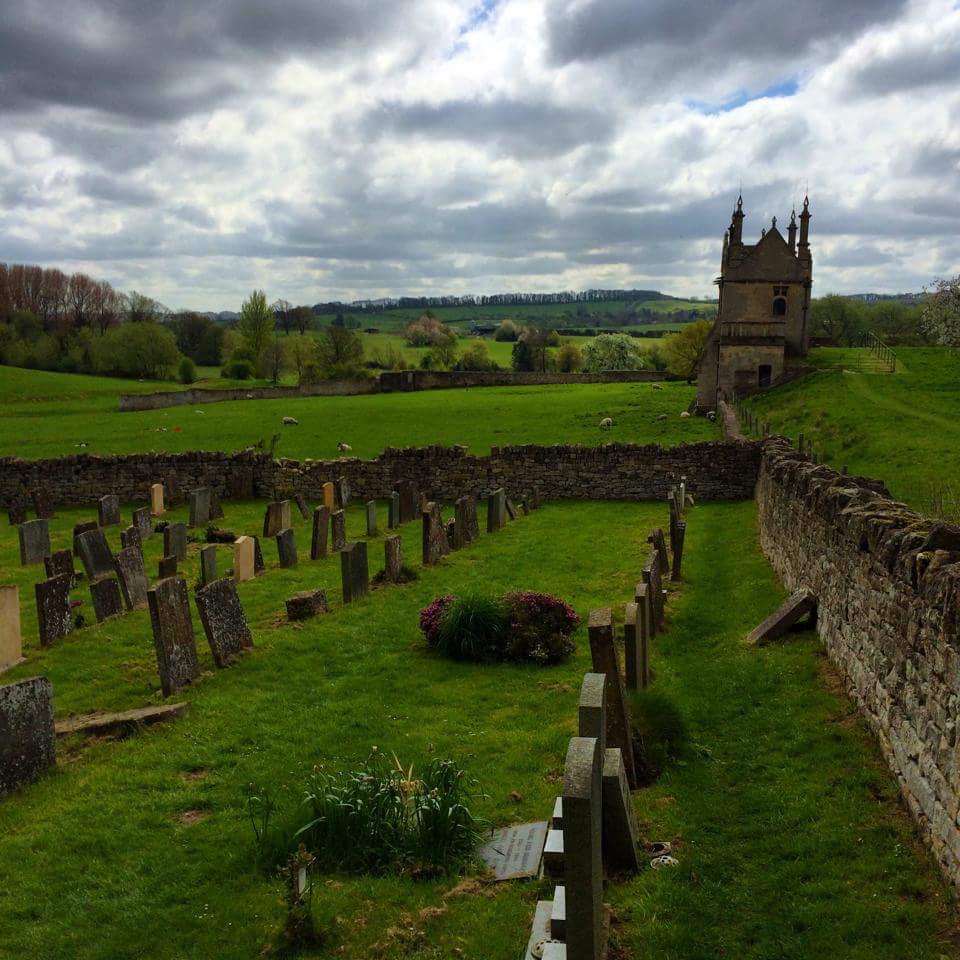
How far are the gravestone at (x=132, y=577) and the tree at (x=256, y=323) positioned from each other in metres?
82.7

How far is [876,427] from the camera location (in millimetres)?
28266

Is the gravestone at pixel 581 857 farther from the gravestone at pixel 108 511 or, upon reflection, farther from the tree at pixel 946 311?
the tree at pixel 946 311

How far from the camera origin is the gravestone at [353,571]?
1392 centimetres

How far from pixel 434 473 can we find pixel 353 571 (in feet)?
42.7

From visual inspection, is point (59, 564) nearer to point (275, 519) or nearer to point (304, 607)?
point (304, 607)

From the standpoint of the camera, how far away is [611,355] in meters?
96.1

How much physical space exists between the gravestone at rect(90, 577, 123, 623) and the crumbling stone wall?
10.9 metres

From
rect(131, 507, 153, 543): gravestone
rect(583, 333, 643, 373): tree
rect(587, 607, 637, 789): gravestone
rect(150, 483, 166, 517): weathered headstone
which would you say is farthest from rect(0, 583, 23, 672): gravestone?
rect(583, 333, 643, 373): tree

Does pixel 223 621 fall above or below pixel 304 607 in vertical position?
above

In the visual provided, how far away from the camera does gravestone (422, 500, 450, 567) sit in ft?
56.0

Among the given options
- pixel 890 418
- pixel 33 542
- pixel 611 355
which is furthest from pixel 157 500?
pixel 611 355

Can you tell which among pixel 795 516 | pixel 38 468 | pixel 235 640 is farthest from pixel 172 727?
pixel 38 468

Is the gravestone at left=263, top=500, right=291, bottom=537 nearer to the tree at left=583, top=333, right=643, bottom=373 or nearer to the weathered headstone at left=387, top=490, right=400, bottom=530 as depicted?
the weathered headstone at left=387, top=490, right=400, bottom=530

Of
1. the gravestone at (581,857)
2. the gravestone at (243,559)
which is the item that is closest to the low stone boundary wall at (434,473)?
the gravestone at (243,559)
